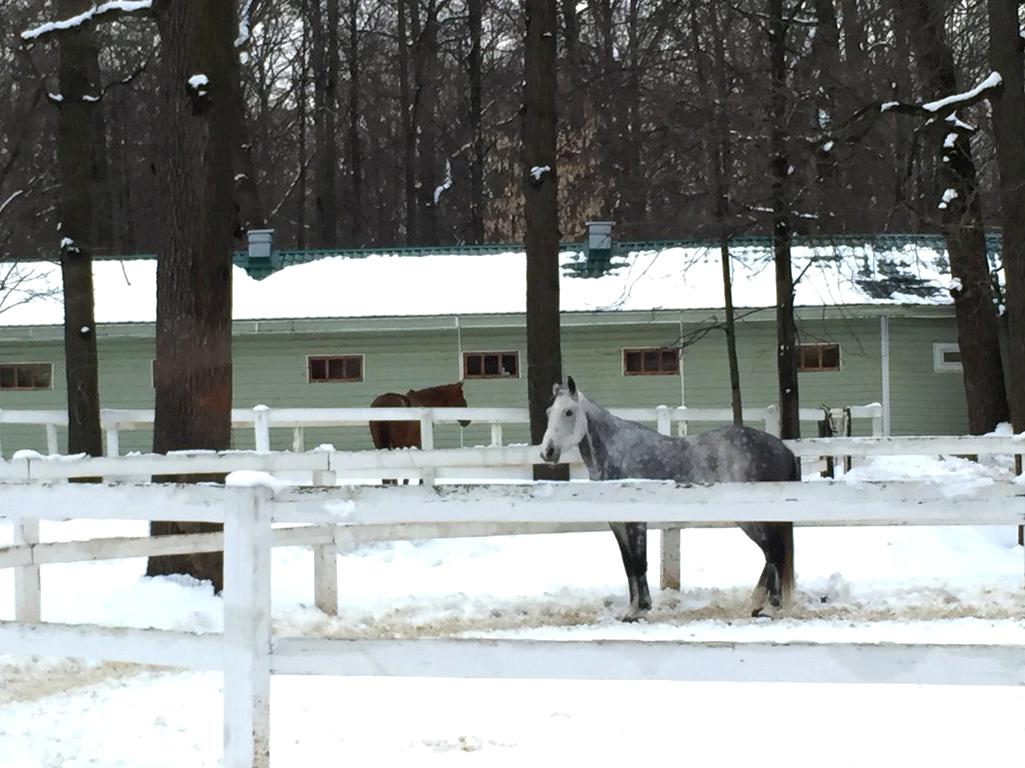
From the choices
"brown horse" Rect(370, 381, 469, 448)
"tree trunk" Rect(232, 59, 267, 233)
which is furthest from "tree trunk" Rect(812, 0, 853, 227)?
"tree trunk" Rect(232, 59, 267, 233)

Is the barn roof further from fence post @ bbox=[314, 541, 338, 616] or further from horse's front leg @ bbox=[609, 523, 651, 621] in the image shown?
fence post @ bbox=[314, 541, 338, 616]

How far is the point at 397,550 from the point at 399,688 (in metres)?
5.55

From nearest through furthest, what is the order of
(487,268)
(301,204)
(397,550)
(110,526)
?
1. (397,550)
2. (110,526)
3. (487,268)
4. (301,204)

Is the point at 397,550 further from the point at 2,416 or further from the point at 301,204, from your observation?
the point at 301,204

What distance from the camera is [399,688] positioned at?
6867 mm

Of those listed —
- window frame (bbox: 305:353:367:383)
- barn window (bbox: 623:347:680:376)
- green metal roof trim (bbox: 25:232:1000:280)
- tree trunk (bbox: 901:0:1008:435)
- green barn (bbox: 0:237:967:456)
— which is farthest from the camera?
green metal roof trim (bbox: 25:232:1000:280)

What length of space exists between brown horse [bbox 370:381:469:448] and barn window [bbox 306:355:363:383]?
6.58 m

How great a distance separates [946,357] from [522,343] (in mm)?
8205

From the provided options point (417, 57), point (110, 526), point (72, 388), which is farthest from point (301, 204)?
point (110, 526)

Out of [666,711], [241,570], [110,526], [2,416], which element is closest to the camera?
[241,570]

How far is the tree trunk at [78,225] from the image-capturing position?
17812 millimetres

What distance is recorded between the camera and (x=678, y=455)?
10.3 m

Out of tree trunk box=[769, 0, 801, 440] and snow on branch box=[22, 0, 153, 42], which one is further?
tree trunk box=[769, 0, 801, 440]

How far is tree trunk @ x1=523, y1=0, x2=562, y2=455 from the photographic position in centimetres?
1602
